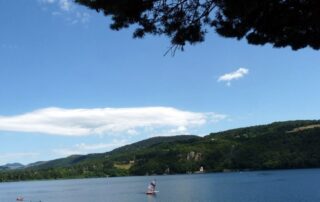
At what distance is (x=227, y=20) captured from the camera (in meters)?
13.3

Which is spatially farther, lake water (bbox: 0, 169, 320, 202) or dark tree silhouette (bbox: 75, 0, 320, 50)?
lake water (bbox: 0, 169, 320, 202)

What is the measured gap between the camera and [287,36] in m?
13.6

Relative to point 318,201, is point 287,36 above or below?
above

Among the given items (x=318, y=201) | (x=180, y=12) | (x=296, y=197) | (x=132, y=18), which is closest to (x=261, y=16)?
(x=180, y=12)

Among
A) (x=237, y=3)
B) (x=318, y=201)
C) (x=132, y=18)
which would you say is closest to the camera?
(x=237, y=3)

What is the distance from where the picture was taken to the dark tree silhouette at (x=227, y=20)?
12031 mm

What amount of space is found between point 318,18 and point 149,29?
12.9ft

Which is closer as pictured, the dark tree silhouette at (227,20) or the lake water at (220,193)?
the dark tree silhouette at (227,20)

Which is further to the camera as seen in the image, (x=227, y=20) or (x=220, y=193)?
(x=220, y=193)

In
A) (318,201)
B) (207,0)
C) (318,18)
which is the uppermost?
(207,0)

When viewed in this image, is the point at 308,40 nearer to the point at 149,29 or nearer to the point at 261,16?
the point at 261,16

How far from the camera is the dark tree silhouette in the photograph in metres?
12.0

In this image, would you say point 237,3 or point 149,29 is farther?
point 149,29

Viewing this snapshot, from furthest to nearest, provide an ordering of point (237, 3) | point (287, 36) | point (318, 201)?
point (318, 201), point (287, 36), point (237, 3)
